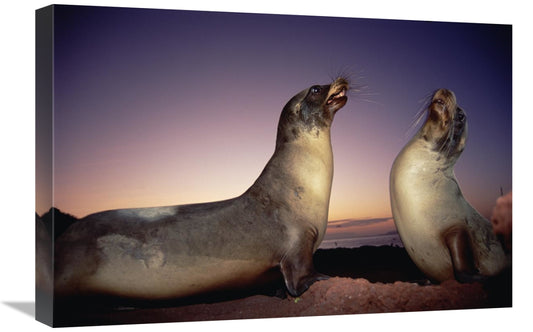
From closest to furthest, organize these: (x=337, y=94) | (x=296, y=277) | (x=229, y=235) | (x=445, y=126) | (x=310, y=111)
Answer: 1. (x=229, y=235)
2. (x=296, y=277)
3. (x=310, y=111)
4. (x=337, y=94)
5. (x=445, y=126)

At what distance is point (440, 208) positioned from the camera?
8.96 meters

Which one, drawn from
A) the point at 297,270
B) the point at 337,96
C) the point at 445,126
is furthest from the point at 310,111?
the point at 297,270

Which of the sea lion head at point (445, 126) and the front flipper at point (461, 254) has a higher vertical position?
the sea lion head at point (445, 126)

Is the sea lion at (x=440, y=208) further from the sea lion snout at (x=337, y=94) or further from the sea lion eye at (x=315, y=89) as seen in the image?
the sea lion eye at (x=315, y=89)

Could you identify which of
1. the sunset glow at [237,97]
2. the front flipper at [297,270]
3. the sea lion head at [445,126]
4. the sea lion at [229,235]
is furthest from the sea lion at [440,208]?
the front flipper at [297,270]

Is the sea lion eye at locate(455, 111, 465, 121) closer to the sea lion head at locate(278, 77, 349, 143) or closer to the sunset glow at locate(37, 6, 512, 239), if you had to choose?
the sunset glow at locate(37, 6, 512, 239)

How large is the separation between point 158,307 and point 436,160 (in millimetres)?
3174

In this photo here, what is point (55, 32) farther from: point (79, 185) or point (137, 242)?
point (137, 242)

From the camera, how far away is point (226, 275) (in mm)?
8219

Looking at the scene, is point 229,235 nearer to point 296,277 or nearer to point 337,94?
point 296,277

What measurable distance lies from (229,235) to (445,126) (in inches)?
101

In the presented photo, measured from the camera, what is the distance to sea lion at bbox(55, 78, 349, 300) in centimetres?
792

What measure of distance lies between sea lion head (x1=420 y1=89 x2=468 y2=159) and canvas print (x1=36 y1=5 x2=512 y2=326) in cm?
2

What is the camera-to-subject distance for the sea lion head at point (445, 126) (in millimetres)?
9133
